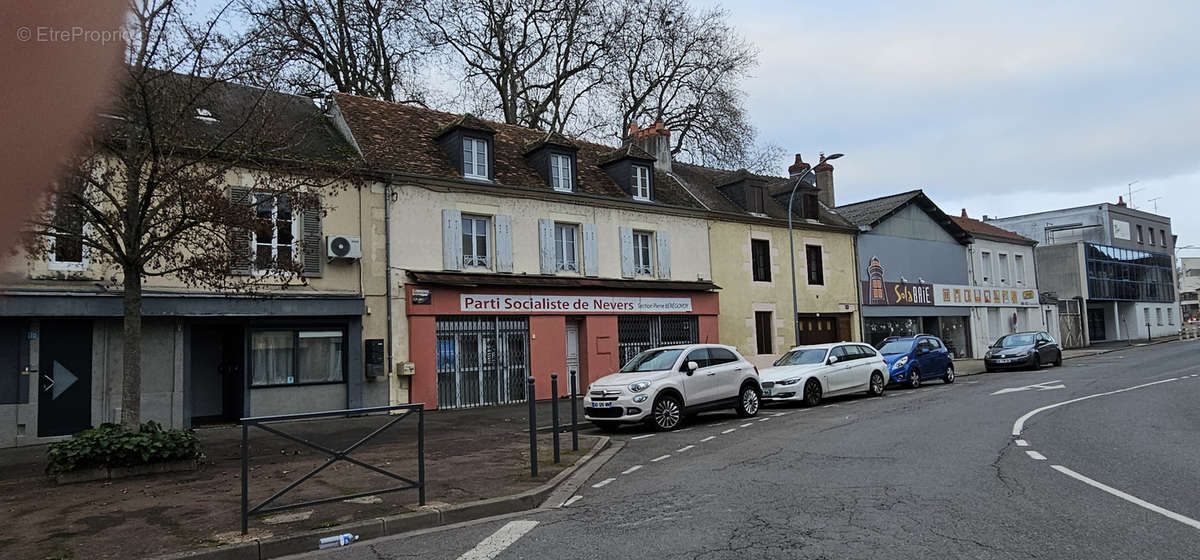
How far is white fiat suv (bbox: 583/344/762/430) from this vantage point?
42.7 feet

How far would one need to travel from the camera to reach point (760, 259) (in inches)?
999

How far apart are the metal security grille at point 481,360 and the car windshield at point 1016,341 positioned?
17299 millimetres

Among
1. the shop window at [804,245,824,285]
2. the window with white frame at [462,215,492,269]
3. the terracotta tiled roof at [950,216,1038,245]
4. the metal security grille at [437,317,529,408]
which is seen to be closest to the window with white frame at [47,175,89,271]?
the metal security grille at [437,317,529,408]

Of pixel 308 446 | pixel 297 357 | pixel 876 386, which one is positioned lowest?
pixel 876 386

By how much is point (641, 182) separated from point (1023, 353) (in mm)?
14104

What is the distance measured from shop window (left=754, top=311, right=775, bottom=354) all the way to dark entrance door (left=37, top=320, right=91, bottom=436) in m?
18.2

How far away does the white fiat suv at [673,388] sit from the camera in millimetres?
13016

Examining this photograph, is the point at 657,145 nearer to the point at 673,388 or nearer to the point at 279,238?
the point at 279,238

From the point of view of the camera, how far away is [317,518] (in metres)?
7.01

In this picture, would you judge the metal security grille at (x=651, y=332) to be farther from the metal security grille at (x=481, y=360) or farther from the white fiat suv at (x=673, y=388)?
the white fiat suv at (x=673, y=388)

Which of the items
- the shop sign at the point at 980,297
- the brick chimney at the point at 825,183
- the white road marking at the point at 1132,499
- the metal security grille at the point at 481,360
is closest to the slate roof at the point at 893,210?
the brick chimney at the point at 825,183

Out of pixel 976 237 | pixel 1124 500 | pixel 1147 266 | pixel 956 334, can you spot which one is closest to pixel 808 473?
pixel 1124 500

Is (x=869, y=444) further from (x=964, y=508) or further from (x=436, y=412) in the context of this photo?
(x=436, y=412)

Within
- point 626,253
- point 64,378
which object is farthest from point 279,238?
point 626,253
